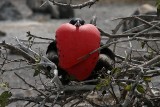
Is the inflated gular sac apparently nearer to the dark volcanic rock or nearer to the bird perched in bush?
the bird perched in bush

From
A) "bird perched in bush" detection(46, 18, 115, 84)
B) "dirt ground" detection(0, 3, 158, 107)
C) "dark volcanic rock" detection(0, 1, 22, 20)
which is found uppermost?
"bird perched in bush" detection(46, 18, 115, 84)

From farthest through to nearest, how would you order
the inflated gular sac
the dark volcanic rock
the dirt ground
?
the dark volcanic rock
the dirt ground
the inflated gular sac

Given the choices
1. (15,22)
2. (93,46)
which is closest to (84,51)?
(93,46)

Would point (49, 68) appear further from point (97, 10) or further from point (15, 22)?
point (97, 10)

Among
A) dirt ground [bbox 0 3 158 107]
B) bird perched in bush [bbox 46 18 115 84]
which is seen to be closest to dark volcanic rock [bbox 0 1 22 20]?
dirt ground [bbox 0 3 158 107]

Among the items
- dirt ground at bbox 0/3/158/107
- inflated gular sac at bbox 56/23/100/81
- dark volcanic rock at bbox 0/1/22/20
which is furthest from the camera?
dark volcanic rock at bbox 0/1/22/20

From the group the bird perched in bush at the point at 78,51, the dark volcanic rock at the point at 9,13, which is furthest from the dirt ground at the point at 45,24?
the bird perched in bush at the point at 78,51

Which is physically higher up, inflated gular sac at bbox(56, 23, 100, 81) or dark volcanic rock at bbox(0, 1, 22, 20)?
inflated gular sac at bbox(56, 23, 100, 81)

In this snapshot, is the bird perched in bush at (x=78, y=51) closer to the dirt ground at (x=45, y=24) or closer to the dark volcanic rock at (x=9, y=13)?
A: the dirt ground at (x=45, y=24)
